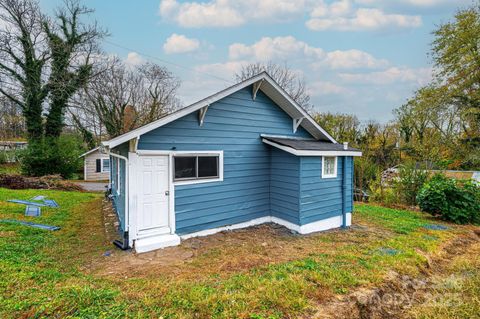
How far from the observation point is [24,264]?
4.12m

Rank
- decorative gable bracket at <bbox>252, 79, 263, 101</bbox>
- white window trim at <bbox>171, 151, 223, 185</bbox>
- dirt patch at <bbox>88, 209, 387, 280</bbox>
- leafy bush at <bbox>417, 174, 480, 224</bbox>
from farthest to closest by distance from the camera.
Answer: leafy bush at <bbox>417, 174, 480, 224</bbox> → decorative gable bracket at <bbox>252, 79, 263, 101</bbox> → white window trim at <bbox>171, 151, 223, 185</bbox> → dirt patch at <bbox>88, 209, 387, 280</bbox>

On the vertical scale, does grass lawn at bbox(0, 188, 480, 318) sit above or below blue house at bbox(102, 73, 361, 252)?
below

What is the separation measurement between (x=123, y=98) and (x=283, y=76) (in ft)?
49.1

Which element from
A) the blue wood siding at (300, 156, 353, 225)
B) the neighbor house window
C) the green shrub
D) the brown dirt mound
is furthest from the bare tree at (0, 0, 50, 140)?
the blue wood siding at (300, 156, 353, 225)

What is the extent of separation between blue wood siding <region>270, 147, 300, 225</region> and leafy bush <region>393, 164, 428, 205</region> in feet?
26.1

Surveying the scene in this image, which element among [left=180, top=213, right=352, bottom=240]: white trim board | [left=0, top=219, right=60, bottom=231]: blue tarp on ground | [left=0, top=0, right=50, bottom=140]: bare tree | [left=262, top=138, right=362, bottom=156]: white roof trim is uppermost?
[left=0, top=0, right=50, bottom=140]: bare tree

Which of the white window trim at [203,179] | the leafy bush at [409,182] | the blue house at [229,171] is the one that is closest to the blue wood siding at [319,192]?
the blue house at [229,171]

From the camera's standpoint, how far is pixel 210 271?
14.0 feet

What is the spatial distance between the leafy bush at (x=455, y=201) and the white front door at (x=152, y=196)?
364 inches

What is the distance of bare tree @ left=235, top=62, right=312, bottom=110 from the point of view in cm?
2280

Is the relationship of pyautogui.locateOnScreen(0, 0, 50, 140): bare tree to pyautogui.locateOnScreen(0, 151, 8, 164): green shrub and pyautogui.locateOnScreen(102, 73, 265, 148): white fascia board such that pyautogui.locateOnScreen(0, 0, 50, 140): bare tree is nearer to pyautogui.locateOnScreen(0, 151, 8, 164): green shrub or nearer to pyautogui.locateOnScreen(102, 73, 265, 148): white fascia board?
pyautogui.locateOnScreen(0, 151, 8, 164): green shrub

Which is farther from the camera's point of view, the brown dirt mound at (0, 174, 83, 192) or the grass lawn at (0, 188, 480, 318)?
the brown dirt mound at (0, 174, 83, 192)

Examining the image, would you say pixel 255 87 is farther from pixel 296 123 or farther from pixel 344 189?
pixel 344 189

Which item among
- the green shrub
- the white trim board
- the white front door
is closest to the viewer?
the white front door
